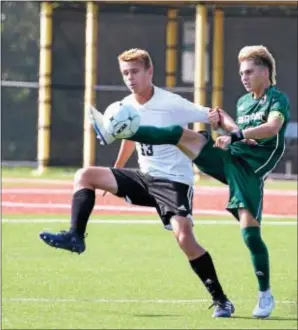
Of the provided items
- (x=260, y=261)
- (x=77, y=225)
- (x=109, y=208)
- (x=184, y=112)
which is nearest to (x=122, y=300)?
(x=77, y=225)

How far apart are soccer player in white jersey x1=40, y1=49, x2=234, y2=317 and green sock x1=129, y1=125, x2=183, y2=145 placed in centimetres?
51

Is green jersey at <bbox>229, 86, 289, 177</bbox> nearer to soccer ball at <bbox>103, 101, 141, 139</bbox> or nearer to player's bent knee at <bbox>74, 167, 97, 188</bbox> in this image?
soccer ball at <bbox>103, 101, 141, 139</bbox>

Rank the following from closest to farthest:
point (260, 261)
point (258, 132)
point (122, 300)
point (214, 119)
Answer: point (258, 132), point (214, 119), point (260, 261), point (122, 300)

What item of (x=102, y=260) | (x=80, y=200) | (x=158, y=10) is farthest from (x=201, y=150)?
(x=158, y=10)

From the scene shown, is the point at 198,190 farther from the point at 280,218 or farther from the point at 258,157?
the point at 258,157

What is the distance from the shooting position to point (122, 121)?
7.92 metres

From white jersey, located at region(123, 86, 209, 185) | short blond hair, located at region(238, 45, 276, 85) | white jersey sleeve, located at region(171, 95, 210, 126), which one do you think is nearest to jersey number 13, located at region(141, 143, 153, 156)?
white jersey, located at region(123, 86, 209, 185)

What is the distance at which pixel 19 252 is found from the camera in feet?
39.4

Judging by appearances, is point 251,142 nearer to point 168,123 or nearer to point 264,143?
point 264,143

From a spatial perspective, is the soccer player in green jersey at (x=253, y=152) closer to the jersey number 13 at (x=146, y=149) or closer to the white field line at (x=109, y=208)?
the jersey number 13 at (x=146, y=149)

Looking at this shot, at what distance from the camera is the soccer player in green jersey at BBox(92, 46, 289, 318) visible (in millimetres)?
8336

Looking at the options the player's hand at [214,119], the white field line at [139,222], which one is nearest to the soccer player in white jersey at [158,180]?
the player's hand at [214,119]

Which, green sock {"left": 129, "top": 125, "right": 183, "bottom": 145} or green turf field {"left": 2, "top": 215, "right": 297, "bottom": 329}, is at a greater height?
green sock {"left": 129, "top": 125, "right": 183, "bottom": 145}

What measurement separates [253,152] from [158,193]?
69cm
